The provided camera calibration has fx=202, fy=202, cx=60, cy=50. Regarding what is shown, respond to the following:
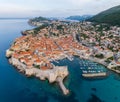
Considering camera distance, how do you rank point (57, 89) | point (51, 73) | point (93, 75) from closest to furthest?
point (57, 89) < point (51, 73) < point (93, 75)

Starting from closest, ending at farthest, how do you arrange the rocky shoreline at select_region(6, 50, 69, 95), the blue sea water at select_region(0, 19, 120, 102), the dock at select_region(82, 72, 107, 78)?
the blue sea water at select_region(0, 19, 120, 102) → the rocky shoreline at select_region(6, 50, 69, 95) → the dock at select_region(82, 72, 107, 78)

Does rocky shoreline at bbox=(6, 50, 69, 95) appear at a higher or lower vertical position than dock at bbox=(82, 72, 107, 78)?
higher

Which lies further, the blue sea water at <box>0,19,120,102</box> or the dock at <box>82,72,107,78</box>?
the dock at <box>82,72,107,78</box>

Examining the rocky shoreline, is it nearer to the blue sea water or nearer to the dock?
the blue sea water

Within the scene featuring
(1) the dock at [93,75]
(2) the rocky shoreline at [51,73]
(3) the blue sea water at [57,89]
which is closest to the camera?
(3) the blue sea water at [57,89]

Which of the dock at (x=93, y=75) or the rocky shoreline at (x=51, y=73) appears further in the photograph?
the dock at (x=93, y=75)

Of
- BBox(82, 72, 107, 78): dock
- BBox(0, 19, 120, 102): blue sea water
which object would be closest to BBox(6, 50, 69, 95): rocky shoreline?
BBox(0, 19, 120, 102): blue sea water

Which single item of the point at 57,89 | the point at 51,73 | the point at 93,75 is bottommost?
the point at 93,75

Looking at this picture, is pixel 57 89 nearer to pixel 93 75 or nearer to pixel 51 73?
pixel 51 73

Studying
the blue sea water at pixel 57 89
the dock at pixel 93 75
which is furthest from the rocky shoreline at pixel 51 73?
the dock at pixel 93 75

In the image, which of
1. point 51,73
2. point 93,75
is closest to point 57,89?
point 51,73

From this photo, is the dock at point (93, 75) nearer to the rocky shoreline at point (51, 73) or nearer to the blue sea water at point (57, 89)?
the blue sea water at point (57, 89)
